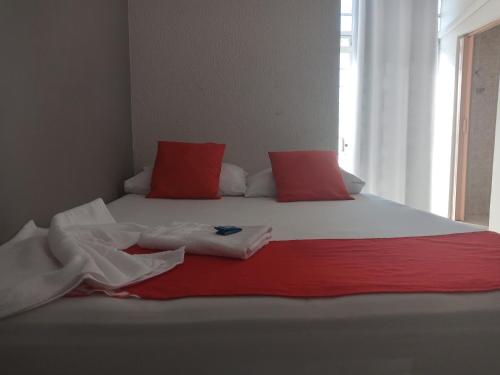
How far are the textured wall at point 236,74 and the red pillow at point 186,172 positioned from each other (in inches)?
16.6

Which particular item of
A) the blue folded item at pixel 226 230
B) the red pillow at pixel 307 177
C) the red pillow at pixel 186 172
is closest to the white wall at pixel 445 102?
the red pillow at pixel 307 177

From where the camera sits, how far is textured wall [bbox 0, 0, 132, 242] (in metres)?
1.39

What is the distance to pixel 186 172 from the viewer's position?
7.93 ft

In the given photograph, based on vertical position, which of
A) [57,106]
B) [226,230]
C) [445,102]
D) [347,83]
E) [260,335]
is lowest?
[260,335]

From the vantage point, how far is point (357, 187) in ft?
8.25

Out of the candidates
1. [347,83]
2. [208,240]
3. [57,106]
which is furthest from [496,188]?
[57,106]

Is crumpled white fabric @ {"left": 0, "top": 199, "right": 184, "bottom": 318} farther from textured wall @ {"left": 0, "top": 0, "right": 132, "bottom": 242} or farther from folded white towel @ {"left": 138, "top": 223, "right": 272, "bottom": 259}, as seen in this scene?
textured wall @ {"left": 0, "top": 0, "right": 132, "bottom": 242}

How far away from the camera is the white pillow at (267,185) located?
2.47 metres

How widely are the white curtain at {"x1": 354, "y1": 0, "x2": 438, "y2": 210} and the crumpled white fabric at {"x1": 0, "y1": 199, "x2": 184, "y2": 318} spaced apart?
7.94 ft

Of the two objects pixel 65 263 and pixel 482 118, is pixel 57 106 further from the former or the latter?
pixel 482 118

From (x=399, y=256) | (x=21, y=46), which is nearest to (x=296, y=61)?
(x=21, y=46)

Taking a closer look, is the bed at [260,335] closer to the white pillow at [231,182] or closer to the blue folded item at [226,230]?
the blue folded item at [226,230]

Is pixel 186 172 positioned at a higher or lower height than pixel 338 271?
higher

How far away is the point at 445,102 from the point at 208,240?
3057mm
